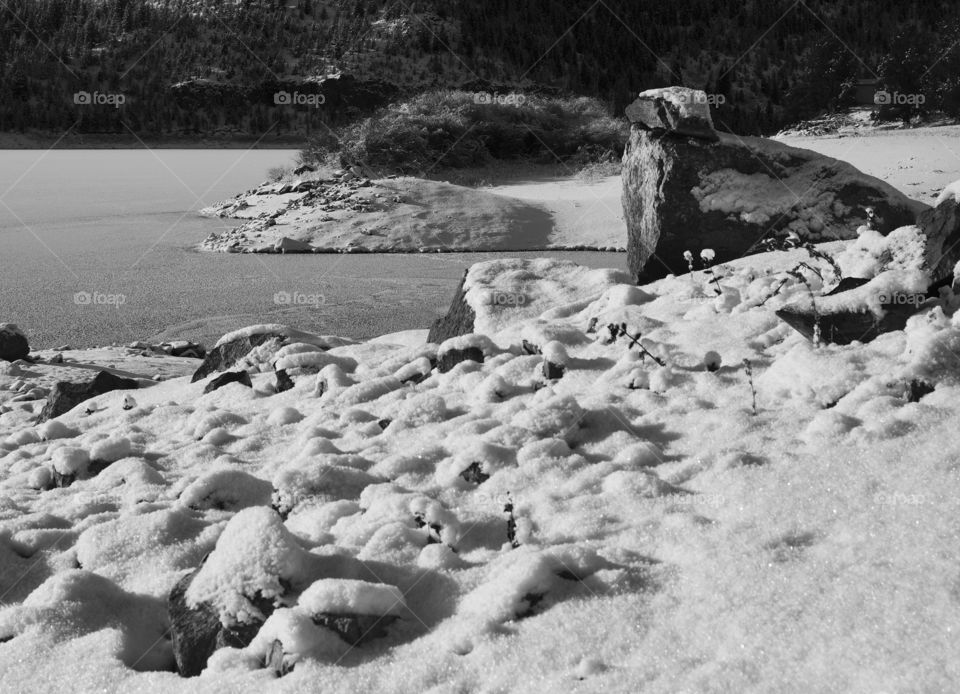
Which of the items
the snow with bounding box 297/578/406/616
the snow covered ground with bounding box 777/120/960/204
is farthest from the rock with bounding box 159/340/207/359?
the snow covered ground with bounding box 777/120/960/204

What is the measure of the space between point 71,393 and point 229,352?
0.69m

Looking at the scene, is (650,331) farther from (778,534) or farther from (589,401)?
(778,534)

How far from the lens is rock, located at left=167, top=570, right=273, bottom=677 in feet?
5.93

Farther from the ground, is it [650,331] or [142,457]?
[650,331]

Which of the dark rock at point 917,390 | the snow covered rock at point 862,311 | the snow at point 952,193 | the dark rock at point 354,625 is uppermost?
the snow at point 952,193

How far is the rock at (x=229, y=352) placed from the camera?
4270 millimetres

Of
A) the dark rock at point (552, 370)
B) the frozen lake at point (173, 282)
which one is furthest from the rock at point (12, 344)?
the dark rock at point (552, 370)

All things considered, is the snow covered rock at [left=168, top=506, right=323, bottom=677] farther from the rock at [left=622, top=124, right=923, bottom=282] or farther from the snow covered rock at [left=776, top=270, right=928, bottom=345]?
the rock at [left=622, top=124, right=923, bottom=282]

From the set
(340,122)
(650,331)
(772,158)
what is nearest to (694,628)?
(650,331)

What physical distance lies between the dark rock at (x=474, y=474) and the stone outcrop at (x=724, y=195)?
108 inches

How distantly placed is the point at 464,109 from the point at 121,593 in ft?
49.6

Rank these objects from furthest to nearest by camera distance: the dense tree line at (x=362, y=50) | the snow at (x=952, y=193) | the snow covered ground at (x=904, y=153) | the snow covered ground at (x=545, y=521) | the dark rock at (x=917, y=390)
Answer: the dense tree line at (x=362, y=50)
the snow covered ground at (x=904, y=153)
the snow at (x=952, y=193)
the dark rock at (x=917, y=390)
the snow covered ground at (x=545, y=521)

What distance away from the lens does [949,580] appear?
5.51ft

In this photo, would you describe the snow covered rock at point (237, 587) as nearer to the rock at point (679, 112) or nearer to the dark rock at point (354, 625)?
the dark rock at point (354, 625)
